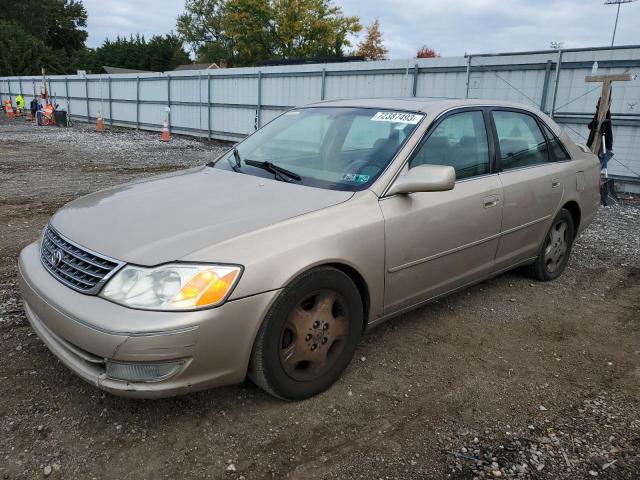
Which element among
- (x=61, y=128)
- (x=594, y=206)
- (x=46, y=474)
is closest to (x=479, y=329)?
(x=594, y=206)

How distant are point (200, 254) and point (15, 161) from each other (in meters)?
12.3

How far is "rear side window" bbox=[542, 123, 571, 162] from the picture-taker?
4488 mm

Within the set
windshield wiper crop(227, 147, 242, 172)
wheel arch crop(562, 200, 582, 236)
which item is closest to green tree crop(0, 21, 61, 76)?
windshield wiper crop(227, 147, 242, 172)

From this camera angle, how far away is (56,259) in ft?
8.59

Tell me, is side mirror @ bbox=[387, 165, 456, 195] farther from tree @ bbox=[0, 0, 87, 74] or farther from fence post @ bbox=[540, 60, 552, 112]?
tree @ bbox=[0, 0, 87, 74]

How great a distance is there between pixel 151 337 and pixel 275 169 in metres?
1.54

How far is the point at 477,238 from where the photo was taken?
3598mm

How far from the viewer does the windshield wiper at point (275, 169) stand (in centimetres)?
324

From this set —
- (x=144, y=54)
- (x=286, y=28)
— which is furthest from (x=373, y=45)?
(x=144, y=54)

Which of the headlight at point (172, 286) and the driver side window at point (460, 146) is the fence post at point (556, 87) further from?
the headlight at point (172, 286)

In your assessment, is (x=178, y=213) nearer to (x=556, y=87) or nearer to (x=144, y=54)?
(x=556, y=87)

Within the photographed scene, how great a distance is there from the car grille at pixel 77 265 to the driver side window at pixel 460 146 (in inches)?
73.0

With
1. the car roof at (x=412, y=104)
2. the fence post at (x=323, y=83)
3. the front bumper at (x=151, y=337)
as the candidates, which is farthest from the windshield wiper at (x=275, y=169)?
the fence post at (x=323, y=83)

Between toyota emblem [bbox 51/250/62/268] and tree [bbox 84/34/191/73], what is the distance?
244 ft
